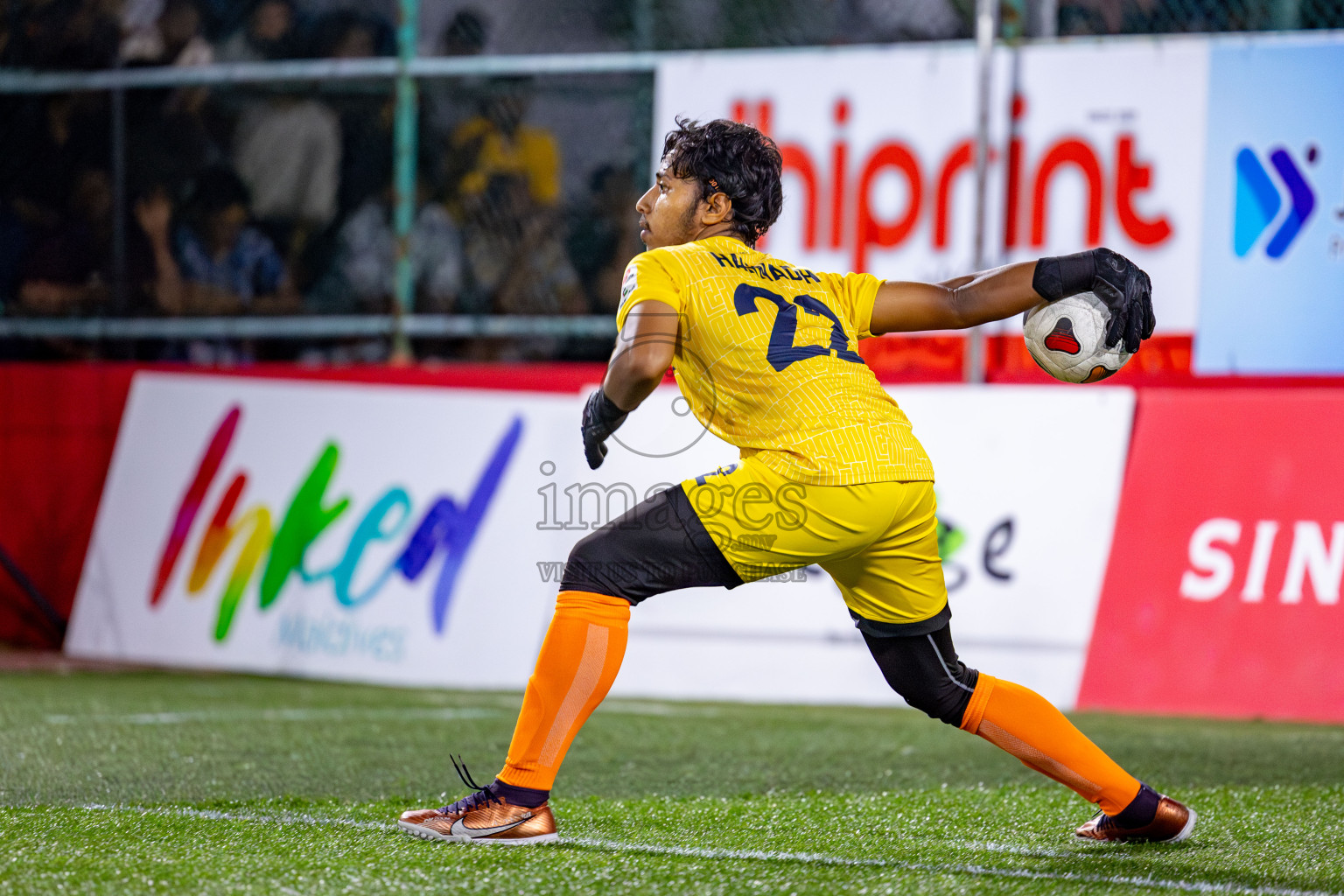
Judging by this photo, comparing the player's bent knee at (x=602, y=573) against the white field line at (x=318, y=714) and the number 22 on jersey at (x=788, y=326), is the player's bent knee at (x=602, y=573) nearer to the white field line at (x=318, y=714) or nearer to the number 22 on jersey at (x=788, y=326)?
the number 22 on jersey at (x=788, y=326)

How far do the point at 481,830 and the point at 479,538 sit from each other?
15.3 feet

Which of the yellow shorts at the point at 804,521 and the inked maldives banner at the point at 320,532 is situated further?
the inked maldives banner at the point at 320,532

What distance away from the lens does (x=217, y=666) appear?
28.7ft

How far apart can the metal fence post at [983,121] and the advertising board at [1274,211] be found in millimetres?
1106

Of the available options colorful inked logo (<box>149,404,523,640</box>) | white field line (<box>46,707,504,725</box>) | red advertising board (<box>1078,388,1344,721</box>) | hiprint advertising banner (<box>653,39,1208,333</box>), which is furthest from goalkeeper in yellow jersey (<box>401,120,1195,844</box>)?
hiprint advertising banner (<box>653,39,1208,333</box>)

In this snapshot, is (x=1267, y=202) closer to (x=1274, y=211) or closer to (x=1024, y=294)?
(x=1274, y=211)

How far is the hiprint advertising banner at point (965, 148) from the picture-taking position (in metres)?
8.58

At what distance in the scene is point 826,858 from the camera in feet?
12.3

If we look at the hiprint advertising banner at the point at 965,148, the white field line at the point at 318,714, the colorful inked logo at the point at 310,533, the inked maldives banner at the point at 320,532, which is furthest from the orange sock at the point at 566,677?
the hiprint advertising banner at the point at 965,148

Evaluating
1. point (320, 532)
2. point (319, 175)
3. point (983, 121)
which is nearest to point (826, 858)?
point (320, 532)

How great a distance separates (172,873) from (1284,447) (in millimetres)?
5378

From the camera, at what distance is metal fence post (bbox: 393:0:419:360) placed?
32.7 feet

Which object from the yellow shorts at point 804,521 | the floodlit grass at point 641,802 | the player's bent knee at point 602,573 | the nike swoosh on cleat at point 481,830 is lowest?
the floodlit grass at point 641,802

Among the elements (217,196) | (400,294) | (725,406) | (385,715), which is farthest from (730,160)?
(217,196)
